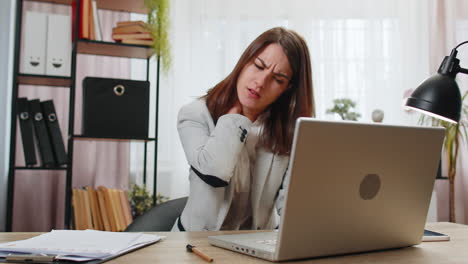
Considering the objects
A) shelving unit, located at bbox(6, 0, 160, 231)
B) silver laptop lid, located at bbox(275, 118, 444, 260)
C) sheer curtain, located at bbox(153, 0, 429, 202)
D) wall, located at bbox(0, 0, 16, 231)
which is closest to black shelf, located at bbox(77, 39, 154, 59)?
shelving unit, located at bbox(6, 0, 160, 231)

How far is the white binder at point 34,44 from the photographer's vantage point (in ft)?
7.59

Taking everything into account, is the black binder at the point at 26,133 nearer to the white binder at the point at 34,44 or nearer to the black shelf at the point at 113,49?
the white binder at the point at 34,44

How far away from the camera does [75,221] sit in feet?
7.57

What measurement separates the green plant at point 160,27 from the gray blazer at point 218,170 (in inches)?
37.3

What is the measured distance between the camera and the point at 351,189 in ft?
2.55

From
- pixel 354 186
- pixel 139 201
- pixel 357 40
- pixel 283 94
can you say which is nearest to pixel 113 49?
pixel 139 201

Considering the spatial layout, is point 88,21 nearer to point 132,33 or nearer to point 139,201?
point 132,33

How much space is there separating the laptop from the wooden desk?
2cm

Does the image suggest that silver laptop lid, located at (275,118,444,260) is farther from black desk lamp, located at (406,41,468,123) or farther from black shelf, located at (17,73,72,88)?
black shelf, located at (17,73,72,88)

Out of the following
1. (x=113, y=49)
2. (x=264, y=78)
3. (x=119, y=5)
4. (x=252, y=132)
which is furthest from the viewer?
(x=119, y=5)

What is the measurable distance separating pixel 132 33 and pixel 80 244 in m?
1.77

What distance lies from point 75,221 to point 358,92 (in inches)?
82.1

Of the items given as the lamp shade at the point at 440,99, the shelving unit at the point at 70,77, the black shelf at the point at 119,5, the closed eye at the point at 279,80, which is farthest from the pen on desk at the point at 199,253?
the black shelf at the point at 119,5

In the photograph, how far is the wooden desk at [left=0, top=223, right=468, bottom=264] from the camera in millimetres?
817
